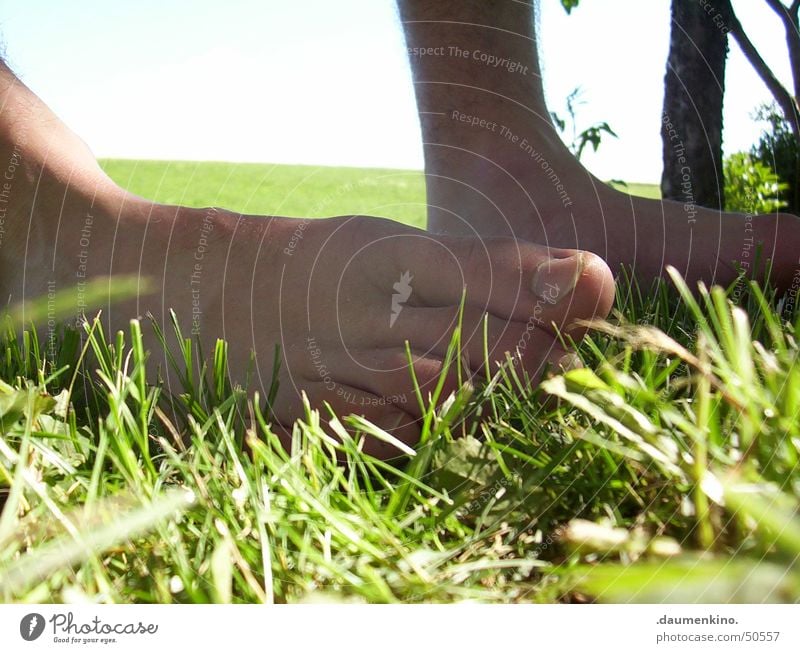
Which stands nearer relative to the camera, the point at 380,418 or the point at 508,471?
the point at 508,471

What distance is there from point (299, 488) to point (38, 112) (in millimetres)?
645

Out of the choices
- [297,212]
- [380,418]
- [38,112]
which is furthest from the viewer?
[297,212]

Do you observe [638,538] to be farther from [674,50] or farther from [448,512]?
[674,50]

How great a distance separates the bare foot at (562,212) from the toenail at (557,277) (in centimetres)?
35

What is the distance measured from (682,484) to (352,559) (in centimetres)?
15

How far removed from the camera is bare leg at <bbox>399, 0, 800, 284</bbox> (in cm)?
93

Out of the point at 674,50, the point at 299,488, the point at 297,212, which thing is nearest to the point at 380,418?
the point at 299,488

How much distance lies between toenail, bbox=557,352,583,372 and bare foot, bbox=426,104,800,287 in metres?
0.37

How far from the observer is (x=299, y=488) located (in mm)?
384

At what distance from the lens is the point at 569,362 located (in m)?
0.57
